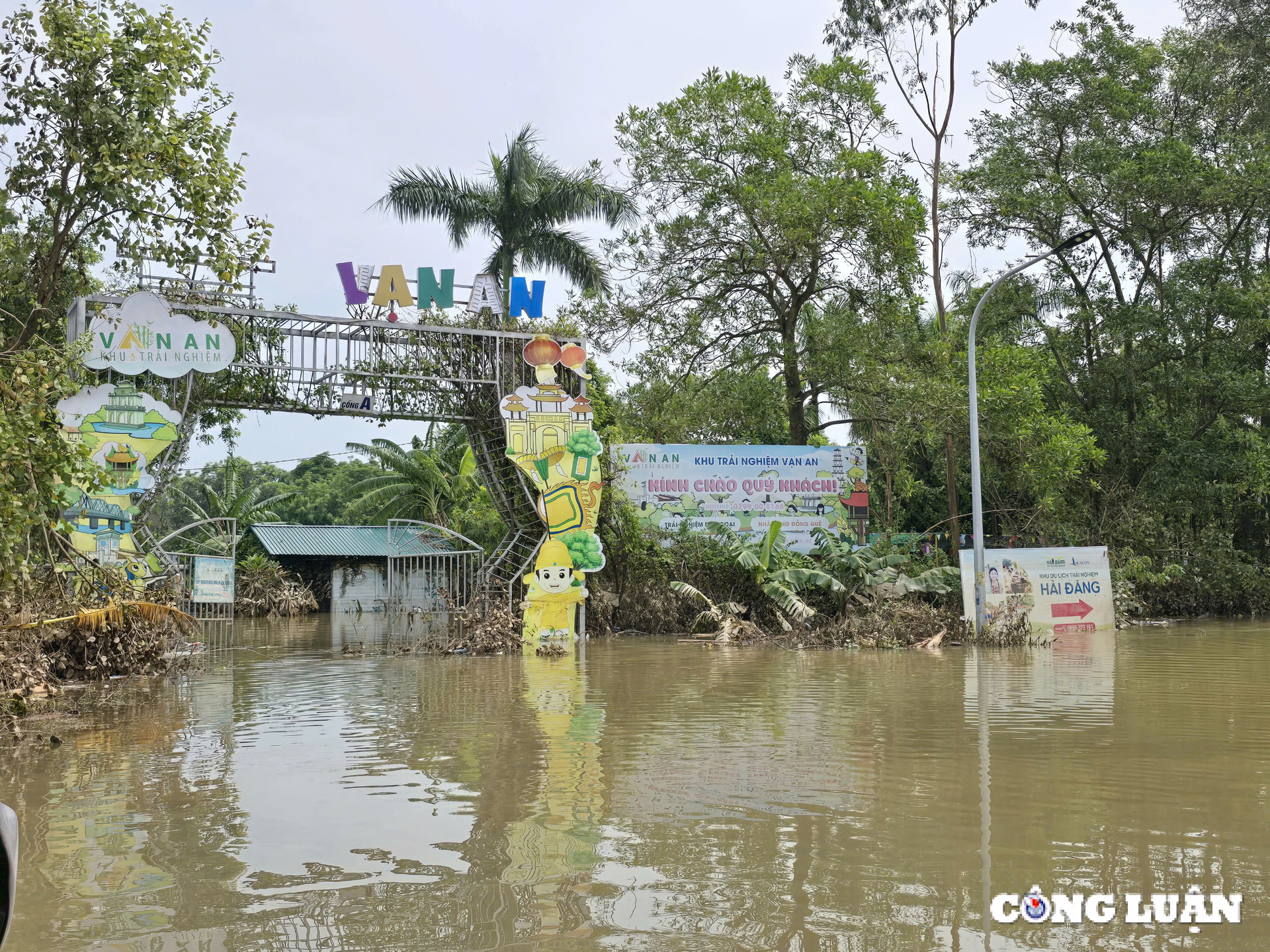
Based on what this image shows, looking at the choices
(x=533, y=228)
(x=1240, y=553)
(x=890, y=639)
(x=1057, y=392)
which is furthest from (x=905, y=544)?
(x=533, y=228)

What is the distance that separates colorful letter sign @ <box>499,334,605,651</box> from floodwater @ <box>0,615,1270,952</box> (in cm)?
742

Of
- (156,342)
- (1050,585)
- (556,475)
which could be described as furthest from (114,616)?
(1050,585)

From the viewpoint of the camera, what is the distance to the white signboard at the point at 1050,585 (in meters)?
19.3

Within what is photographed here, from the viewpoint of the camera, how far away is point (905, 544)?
78.0ft

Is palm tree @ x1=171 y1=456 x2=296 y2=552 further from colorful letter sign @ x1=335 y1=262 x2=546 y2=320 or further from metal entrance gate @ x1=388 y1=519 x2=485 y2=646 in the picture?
colorful letter sign @ x1=335 y1=262 x2=546 y2=320

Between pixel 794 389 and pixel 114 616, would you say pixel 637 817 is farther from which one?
pixel 794 389

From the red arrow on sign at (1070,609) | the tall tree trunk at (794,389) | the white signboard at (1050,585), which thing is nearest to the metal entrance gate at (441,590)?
the tall tree trunk at (794,389)

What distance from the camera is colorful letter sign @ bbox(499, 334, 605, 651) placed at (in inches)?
774

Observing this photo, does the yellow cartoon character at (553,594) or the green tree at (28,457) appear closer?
the green tree at (28,457)

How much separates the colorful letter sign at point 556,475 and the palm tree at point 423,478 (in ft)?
47.3

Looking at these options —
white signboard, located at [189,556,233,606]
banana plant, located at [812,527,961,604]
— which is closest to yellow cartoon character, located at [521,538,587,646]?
white signboard, located at [189,556,233,606]

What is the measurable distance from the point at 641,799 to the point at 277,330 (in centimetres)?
1409

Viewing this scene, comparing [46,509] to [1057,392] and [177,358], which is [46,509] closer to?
[177,358]

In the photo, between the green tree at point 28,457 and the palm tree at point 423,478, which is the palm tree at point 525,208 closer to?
the palm tree at point 423,478
